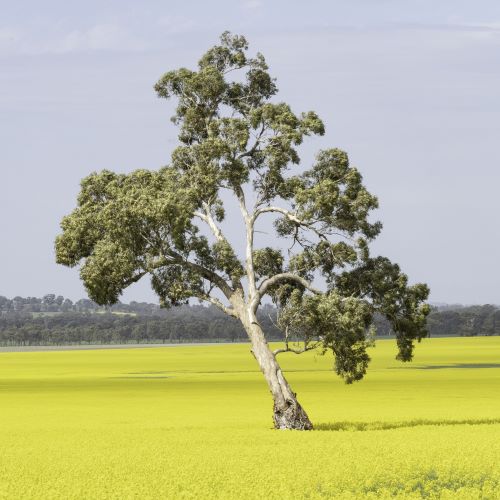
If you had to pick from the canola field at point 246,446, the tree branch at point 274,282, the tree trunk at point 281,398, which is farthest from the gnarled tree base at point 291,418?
the tree branch at point 274,282

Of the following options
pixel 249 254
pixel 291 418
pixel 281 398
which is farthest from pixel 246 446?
pixel 249 254

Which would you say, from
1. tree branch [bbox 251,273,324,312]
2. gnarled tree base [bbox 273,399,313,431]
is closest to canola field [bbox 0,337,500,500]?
gnarled tree base [bbox 273,399,313,431]

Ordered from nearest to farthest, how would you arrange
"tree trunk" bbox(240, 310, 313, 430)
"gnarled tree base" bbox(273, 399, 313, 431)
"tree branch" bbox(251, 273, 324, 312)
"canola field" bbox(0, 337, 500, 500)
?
"canola field" bbox(0, 337, 500, 500) → "gnarled tree base" bbox(273, 399, 313, 431) → "tree trunk" bbox(240, 310, 313, 430) → "tree branch" bbox(251, 273, 324, 312)

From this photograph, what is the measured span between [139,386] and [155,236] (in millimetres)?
48519

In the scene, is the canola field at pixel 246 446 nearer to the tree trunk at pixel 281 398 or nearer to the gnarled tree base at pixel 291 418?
the gnarled tree base at pixel 291 418

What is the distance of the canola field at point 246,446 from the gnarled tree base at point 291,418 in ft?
3.56

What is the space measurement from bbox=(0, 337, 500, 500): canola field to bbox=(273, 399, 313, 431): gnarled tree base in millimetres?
1085

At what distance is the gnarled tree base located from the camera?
148 ft

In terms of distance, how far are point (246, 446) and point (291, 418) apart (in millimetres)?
7146

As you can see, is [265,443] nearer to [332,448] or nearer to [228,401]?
[332,448]

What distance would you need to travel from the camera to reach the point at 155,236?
151 feet

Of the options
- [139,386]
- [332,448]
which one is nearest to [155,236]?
[332,448]

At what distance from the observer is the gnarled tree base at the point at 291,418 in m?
45.1

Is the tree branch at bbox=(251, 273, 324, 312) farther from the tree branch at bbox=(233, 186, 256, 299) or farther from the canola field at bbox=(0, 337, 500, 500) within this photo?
the canola field at bbox=(0, 337, 500, 500)
